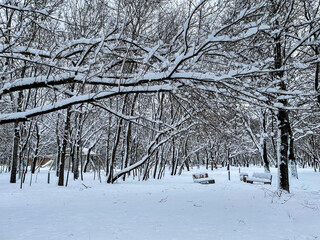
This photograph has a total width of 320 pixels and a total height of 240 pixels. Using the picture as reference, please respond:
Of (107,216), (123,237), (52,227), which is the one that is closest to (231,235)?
(123,237)

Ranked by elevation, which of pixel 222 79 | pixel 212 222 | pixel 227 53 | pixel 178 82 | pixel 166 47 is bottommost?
pixel 212 222

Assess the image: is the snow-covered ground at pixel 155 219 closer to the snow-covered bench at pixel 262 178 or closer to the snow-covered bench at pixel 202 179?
the snow-covered bench at pixel 262 178

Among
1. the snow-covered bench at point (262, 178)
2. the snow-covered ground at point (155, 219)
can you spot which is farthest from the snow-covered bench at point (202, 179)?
the snow-covered ground at point (155, 219)

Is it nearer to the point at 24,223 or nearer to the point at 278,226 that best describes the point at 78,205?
the point at 24,223

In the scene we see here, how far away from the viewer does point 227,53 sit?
5.80 metres

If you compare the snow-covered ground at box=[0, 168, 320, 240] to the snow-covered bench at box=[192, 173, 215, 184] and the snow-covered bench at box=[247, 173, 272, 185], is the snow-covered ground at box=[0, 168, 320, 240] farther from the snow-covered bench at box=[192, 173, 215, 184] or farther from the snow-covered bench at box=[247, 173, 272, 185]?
the snow-covered bench at box=[192, 173, 215, 184]

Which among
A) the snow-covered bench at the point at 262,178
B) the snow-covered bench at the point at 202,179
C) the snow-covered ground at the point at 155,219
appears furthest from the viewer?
the snow-covered bench at the point at 202,179

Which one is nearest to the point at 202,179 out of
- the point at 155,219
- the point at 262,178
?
the point at 262,178

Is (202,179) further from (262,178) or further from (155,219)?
(155,219)

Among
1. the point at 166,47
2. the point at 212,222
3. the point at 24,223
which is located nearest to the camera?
the point at 24,223

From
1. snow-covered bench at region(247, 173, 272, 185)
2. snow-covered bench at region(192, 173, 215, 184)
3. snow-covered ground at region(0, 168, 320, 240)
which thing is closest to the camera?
snow-covered ground at region(0, 168, 320, 240)

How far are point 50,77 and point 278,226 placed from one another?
19.4ft

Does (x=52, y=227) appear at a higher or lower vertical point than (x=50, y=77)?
lower

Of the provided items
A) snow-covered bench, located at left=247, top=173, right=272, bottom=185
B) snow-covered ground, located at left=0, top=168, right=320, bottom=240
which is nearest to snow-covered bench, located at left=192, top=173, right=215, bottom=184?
snow-covered bench, located at left=247, top=173, right=272, bottom=185
